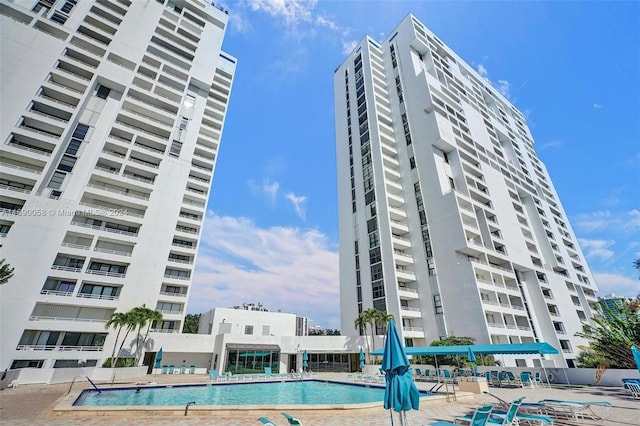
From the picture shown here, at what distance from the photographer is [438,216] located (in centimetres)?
3903

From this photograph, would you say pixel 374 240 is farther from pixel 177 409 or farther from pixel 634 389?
pixel 177 409

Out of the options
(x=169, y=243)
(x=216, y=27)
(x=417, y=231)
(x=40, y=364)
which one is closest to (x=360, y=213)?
(x=417, y=231)

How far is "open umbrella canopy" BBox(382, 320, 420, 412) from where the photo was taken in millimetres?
6155

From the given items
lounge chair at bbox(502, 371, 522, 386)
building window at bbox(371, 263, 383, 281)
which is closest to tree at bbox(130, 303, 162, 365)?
building window at bbox(371, 263, 383, 281)

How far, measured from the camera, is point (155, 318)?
93.5 ft

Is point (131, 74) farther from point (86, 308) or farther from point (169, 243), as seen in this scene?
point (86, 308)

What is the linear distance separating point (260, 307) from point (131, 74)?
160 feet

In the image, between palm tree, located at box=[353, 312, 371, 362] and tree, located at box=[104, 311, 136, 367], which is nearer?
tree, located at box=[104, 311, 136, 367]

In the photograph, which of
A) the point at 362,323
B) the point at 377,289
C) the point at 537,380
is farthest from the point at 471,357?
the point at 377,289

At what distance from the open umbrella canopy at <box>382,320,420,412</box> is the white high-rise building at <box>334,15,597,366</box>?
3020 centimetres

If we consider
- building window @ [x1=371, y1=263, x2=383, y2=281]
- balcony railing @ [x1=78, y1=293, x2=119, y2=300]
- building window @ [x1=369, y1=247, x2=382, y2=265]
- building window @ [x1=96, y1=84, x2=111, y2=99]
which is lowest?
balcony railing @ [x1=78, y1=293, x2=119, y2=300]

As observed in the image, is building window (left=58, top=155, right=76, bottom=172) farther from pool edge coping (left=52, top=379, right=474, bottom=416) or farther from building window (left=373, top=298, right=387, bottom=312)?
building window (left=373, top=298, right=387, bottom=312)

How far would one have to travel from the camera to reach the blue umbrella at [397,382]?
6148 mm

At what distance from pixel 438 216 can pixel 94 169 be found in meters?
43.1
